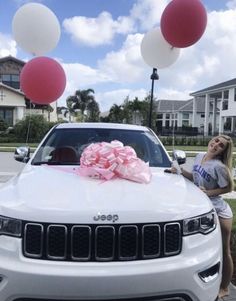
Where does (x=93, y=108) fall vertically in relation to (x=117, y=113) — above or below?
above

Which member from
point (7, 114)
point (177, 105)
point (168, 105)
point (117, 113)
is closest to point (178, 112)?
point (177, 105)

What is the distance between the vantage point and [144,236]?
113 inches

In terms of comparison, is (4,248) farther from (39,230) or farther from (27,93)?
(27,93)

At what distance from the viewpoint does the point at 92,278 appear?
266cm

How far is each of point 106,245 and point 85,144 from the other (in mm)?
2327

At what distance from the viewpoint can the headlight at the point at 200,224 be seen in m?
3.03

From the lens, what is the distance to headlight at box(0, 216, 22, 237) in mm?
2883

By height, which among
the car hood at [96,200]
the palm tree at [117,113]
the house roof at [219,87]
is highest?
the house roof at [219,87]

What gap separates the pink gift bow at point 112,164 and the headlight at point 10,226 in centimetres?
98

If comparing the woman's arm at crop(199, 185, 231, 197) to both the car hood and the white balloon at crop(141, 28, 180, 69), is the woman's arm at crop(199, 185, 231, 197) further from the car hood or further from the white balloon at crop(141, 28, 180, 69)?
the white balloon at crop(141, 28, 180, 69)

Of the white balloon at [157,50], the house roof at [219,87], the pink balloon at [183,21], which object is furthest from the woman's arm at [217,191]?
the house roof at [219,87]

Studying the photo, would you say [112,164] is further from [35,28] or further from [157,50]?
[35,28]

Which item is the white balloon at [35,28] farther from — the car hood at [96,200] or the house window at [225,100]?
the house window at [225,100]

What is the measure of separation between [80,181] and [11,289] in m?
1.15
